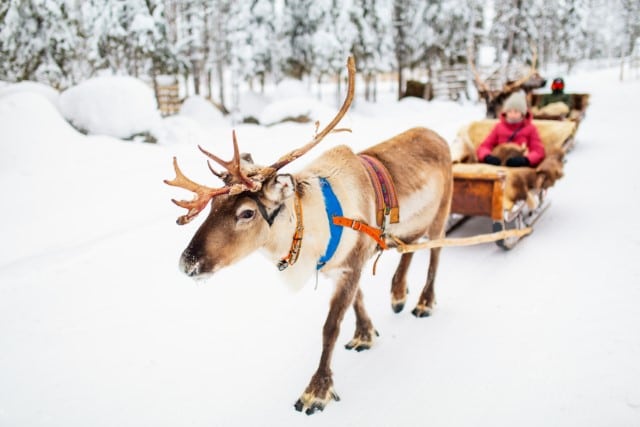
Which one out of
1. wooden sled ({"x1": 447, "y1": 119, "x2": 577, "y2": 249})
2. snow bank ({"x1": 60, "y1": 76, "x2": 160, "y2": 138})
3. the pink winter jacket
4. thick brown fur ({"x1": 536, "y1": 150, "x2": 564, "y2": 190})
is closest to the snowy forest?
snow bank ({"x1": 60, "y1": 76, "x2": 160, "y2": 138})

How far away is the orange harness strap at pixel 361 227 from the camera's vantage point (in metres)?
2.62

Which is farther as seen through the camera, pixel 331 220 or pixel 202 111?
pixel 202 111

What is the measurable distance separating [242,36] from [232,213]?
2333cm

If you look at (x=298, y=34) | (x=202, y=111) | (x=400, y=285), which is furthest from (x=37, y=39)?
(x=400, y=285)

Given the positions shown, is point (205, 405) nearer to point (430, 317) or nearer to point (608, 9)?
point (430, 317)

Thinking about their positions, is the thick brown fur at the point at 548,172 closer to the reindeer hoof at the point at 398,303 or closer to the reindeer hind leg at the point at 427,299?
the reindeer hind leg at the point at 427,299

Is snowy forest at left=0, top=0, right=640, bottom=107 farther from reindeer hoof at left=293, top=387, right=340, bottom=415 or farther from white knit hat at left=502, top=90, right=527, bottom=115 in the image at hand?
reindeer hoof at left=293, top=387, right=340, bottom=415

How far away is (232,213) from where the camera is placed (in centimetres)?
224

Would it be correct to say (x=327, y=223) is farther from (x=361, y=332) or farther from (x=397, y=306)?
(x=397, y=306)

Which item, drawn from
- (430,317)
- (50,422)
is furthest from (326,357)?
(50,422)

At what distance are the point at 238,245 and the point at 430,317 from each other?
213 cm

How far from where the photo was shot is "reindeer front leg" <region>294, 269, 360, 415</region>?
106 inches

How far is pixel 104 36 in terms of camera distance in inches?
794

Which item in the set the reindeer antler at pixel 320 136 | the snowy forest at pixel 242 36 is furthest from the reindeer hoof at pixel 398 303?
the snowy forest at pixel 242 36
